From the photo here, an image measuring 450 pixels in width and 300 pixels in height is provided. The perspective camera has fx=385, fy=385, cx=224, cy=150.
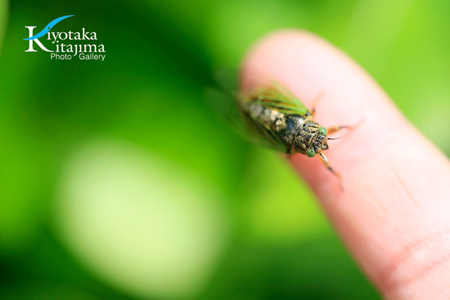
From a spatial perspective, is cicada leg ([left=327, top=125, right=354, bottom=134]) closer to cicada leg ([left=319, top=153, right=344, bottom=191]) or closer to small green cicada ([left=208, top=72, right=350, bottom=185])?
small green cicada ([left=208, top=72, right=350, bottom=185])

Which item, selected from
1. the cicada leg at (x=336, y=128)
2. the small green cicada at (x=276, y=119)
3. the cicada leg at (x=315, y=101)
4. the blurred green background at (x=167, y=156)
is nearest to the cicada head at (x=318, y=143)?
the small green cicada at (x=276, y=119)

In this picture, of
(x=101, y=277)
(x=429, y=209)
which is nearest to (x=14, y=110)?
(x=101, y=277)

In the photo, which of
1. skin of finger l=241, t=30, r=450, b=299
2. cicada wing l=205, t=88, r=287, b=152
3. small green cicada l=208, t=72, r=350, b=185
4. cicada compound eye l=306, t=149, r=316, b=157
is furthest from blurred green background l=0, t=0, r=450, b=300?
cicada compound eye l=306, t=149, r=316, b=157

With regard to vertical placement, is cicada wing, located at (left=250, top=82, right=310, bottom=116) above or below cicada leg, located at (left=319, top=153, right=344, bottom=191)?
above

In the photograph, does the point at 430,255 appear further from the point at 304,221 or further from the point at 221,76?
the point at 221,76

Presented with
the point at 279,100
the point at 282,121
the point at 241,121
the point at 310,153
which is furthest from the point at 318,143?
the point at 241,121
